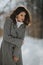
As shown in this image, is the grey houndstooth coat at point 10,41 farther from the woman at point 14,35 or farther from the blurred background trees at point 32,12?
the blurred background trees at point 32,12

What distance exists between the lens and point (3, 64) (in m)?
1.75

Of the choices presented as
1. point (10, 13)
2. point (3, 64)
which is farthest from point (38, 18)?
point (3, 64)

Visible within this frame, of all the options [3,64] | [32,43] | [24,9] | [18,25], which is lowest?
[3,64]

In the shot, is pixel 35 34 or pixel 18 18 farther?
pixel 35 34

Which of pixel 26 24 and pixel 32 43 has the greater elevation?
pixel 26 24

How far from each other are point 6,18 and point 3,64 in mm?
400

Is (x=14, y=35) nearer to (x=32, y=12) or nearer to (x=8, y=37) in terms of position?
→ (x=8, y=37)

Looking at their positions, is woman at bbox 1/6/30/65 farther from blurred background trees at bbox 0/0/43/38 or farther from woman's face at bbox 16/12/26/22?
blurred background trees at bbox 0/0/43/38

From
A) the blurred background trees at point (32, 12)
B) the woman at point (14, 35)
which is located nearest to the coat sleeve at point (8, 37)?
the woman at point (14, 35)

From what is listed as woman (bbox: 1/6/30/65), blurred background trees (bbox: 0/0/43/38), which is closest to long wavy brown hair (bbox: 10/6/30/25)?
woman (bbox: 1/6/30/65)

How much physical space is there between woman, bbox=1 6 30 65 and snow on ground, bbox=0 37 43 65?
5.0 inches

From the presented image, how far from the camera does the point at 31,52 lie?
1908mm

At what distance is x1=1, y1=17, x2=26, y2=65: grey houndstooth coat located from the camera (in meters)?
1.70

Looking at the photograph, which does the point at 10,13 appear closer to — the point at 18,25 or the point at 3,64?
the point at 18,25
